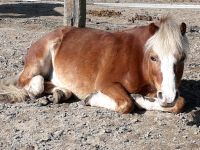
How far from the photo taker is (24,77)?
25.0 ft

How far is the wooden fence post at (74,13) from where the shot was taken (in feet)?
36.3

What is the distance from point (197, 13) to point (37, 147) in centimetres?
1440

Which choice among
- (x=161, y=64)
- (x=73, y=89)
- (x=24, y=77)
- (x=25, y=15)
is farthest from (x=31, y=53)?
(x=25, y=15)

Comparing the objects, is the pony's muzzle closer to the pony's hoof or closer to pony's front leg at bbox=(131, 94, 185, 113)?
pony's front leg at bbox=(131, 94, 185, 113)

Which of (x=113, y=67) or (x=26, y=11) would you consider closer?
(x=113, y=67)

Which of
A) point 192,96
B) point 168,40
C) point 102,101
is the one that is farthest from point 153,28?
point 192,96

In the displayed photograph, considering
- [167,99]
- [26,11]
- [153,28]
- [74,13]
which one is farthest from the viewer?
[26,11]

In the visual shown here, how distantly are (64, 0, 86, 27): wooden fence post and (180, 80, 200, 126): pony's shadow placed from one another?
12.1 feet

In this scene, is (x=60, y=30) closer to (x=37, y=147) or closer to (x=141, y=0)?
(x=37, y=147)

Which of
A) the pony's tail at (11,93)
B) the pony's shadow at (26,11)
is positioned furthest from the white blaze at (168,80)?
the pony's shadow at (26,11)

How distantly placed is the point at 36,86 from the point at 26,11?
37.6 feet

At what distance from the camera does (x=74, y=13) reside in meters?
11.1

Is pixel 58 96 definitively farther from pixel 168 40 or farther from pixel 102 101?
pixel 168 40

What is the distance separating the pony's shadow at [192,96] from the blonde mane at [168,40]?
92 cm
